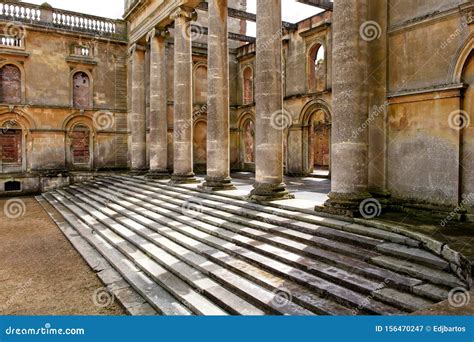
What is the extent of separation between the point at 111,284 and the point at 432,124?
8010 millimetres

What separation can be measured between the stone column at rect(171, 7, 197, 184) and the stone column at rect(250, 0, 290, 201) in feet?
17.8

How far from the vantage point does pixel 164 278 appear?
652 centimetres

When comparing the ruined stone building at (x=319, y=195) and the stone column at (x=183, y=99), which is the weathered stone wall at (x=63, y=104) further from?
the stone column at (x=183, y=99)

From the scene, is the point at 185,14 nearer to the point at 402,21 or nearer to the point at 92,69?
the point at 402,21

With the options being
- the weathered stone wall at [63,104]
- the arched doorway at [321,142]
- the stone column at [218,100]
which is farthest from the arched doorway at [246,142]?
the stone column at [218,100]

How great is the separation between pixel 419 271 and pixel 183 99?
39.6 ft

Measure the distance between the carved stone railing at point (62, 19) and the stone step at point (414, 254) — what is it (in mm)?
22792

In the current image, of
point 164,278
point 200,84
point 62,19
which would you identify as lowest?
→ point 164,278

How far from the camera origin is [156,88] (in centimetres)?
1744

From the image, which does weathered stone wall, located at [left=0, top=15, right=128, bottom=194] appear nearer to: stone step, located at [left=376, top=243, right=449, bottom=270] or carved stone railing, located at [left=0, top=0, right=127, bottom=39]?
carved stone railing, located at [left=0, top=0, right=127, bottom=39]

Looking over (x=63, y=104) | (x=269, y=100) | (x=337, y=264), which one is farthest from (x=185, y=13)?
(x=337, y=264)

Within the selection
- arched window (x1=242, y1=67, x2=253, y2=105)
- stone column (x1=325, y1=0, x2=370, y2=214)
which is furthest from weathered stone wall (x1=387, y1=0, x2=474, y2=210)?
arched window (x1=242, y1=67, x2=253, y2=105)

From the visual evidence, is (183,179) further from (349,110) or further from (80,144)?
(80,144)

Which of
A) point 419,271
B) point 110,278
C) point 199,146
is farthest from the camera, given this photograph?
point 199,146
